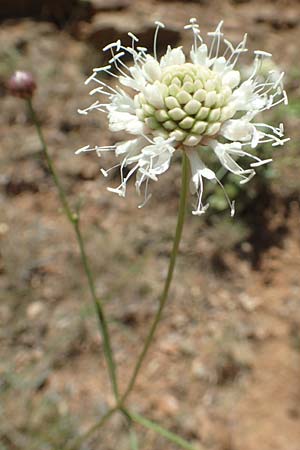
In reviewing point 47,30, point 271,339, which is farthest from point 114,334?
point 47,30

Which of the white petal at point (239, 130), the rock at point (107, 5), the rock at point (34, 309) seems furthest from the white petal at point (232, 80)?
the rock at point (107, 5)

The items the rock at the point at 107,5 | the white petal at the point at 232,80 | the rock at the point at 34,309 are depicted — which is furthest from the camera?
the rock at the point at 107,5

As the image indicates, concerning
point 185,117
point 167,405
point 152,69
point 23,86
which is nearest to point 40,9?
point 23,86

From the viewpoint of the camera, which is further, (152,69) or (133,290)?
(133,290)

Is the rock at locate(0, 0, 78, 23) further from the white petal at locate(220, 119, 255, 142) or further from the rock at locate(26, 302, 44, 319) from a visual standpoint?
the white petal at locate(220, 119, 255, 142)

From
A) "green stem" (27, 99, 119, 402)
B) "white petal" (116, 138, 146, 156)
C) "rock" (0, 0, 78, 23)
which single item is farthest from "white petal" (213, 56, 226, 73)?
"rock" (0, 0, 78, 23)

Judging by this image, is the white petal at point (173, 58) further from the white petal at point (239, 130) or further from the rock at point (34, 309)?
the rock at point (34, 309)

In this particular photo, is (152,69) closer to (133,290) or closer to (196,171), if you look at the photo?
(196,171)

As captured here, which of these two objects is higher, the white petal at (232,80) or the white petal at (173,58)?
the white petal at (173,58)

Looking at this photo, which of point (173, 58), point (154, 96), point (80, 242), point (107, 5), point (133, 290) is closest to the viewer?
point (154, 96)
